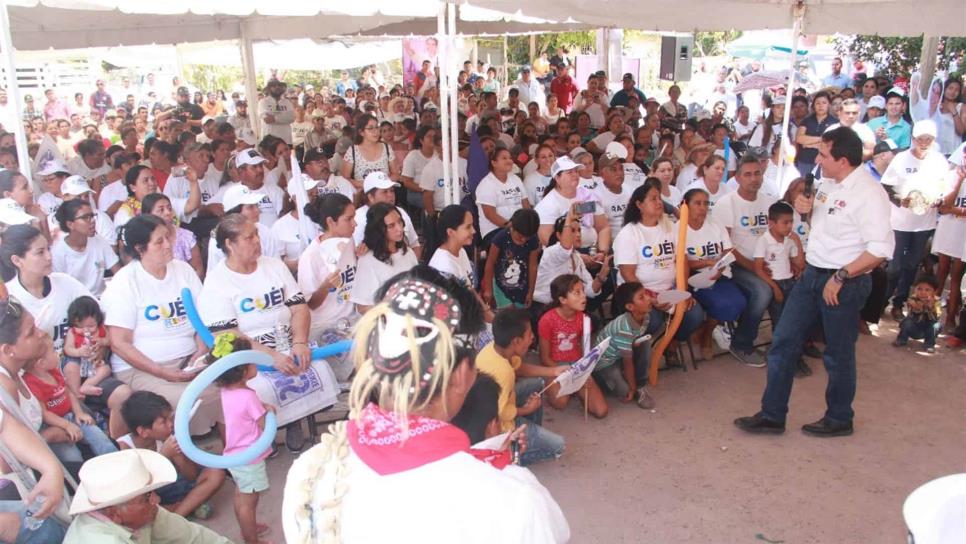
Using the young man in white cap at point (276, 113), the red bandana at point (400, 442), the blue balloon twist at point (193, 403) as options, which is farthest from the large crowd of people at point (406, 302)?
the young man in white cap at point (276, 113)

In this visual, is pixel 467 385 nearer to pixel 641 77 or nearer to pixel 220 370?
pixel 220 370

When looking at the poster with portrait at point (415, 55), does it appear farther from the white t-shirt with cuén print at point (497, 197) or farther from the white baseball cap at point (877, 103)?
the white t-shirt with cuén print at point (497, 197)

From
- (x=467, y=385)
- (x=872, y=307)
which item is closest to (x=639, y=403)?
(x=872, y=307)

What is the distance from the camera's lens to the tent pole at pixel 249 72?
10.2m

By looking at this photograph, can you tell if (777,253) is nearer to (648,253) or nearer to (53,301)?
(648,253)

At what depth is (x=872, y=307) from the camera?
19.0 feet

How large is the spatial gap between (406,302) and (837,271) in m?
3.09

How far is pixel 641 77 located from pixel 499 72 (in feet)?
15.5

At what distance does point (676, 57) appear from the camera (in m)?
16.2

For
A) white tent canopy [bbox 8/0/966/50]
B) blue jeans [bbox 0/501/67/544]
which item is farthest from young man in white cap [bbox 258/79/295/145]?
blue jeans [bbox 0/501/67/544]

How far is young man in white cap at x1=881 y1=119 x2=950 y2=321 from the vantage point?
566 cm

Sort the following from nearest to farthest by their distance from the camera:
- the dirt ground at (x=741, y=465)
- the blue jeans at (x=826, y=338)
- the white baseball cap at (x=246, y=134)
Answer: the dirt ground at (x=741, y=465) < the blue jeans at (x=826, y=338) < the white baseball cap at (x=246, y=134)

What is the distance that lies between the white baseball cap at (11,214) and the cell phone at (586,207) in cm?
369

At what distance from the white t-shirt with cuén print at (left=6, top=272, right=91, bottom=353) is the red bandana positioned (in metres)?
3.02
